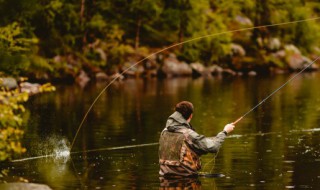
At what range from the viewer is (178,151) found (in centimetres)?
1405

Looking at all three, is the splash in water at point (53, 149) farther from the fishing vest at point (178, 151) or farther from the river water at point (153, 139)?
the fishing vest at point (178, 151)

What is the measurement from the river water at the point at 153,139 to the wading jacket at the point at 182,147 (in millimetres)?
362

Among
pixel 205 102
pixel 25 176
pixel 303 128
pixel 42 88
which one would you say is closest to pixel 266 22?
pixel 205 102

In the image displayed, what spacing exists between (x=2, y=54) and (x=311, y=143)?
22485mm

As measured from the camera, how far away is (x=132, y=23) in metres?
68.6

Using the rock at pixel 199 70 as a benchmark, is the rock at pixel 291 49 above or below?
above

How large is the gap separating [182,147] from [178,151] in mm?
106

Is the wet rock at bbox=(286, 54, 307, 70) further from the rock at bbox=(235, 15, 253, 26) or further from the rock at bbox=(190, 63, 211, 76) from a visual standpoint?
the rock at bbox=(190, 63, 211, 76)

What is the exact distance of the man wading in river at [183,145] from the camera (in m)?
14.0

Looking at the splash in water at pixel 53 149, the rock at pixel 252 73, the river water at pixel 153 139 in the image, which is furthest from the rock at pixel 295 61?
the splash in water at pixel 53 149

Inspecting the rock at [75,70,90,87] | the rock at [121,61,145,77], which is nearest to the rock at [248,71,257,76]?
the rock at [121,61,145,77]

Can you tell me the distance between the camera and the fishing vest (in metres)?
14.0

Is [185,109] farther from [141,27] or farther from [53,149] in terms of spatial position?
[141,27]

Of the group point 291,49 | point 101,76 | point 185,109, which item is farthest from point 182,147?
point 291,49
